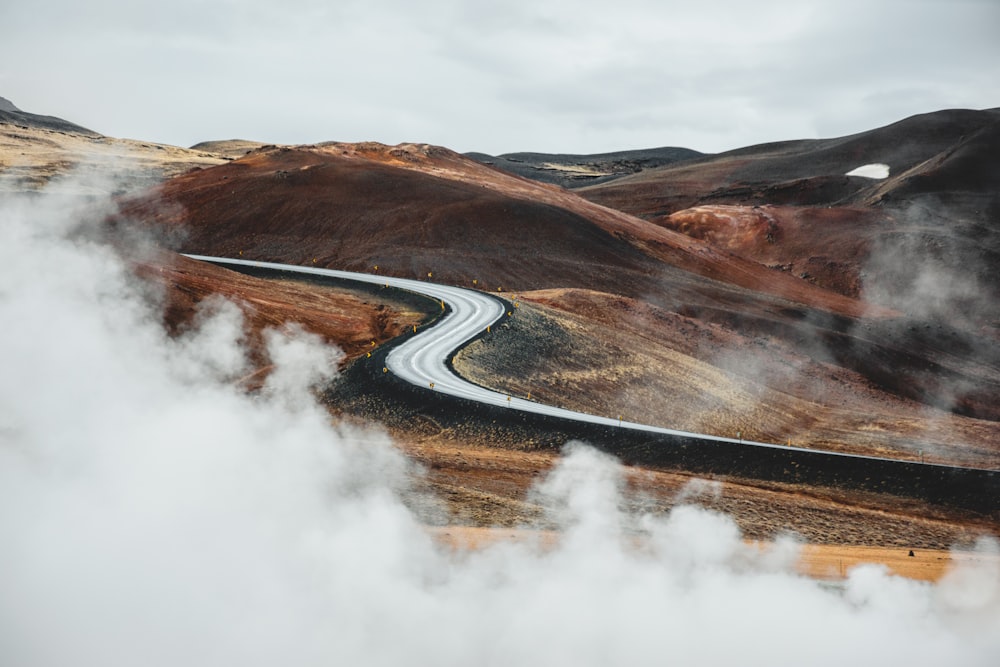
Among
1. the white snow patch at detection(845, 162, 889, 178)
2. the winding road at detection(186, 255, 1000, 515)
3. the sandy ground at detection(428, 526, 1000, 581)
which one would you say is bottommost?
the sandy ground at detection(428, 526, 1000, 581)

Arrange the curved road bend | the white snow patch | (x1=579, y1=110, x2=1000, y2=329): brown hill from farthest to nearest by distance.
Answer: the white snow patch < (x1=579, y1=110, x2=1000, y2=329): brown hill < the curved road bend

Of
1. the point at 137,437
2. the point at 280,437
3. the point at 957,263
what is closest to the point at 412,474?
the point at 280,437

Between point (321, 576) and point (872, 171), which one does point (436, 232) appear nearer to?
point (321, 576)

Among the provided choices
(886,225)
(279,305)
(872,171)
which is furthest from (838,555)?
(872,171)

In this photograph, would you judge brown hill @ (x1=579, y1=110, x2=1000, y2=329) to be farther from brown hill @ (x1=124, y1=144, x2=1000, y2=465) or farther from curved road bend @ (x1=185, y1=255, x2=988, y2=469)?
curved road bend @ (x1=185, y1=255, x2=988, y2=469)

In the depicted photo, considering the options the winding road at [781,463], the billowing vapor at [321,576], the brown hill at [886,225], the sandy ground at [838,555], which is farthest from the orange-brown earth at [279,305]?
the brown hill at [886,225]

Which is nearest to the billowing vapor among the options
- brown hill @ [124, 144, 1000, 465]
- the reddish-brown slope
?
brown hill @ [124, 144, 1000, 465]
